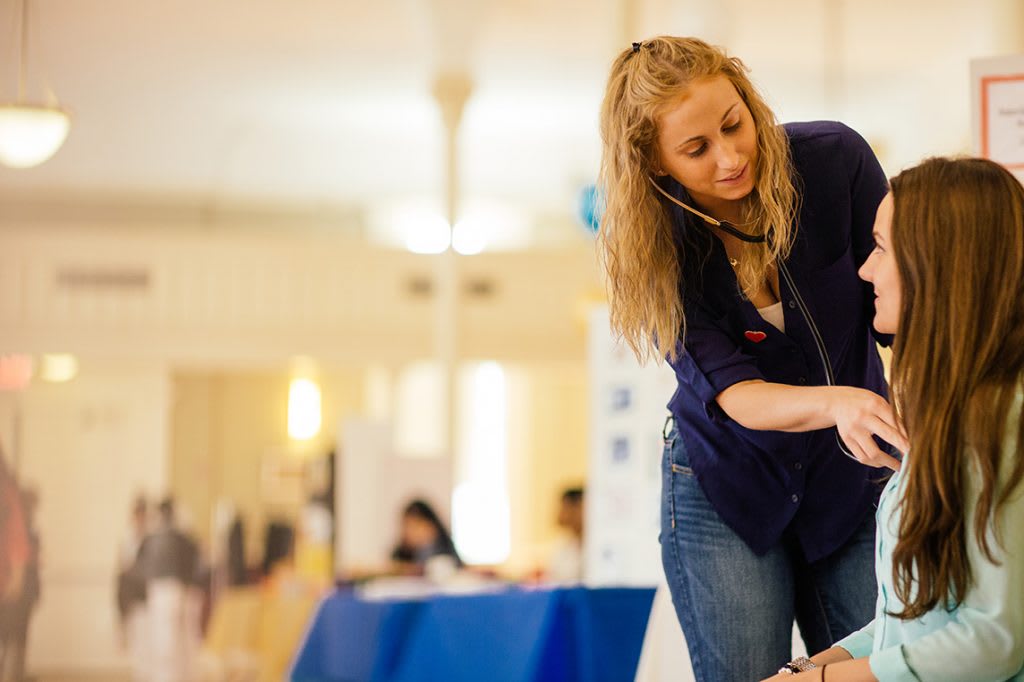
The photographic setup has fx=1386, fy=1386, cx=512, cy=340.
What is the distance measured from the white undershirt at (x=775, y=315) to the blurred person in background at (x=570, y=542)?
22.9 feet

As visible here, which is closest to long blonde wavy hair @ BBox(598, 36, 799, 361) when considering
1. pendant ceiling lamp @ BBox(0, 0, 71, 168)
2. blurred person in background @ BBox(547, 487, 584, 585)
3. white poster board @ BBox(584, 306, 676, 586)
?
white poster board @ BBox(584, 306, 676, 586)

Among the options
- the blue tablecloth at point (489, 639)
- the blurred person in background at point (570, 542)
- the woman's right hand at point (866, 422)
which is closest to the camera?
the woman's right hand at point (866, 422)

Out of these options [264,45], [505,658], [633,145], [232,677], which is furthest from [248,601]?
[633,145]

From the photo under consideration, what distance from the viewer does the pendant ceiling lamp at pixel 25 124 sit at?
5.02m

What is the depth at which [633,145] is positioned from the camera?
2.06 metres

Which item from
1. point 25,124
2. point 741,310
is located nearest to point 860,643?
point 741,310

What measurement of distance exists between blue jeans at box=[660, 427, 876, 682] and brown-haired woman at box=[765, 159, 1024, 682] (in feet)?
1.18

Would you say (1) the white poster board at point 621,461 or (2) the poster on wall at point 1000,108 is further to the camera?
(1) the white poster board at point 621,461

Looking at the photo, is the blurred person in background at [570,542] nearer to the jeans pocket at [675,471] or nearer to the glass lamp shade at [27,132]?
the glass lamp shade at [27,132]

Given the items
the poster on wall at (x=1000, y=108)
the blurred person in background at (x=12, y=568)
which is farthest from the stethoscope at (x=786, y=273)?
the blurred person in background at (x=12, y=568)

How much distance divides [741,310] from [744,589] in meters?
0.42

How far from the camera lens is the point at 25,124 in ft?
19.1

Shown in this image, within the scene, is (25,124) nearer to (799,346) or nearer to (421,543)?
(421,543)

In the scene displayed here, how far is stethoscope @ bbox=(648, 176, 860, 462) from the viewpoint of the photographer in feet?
6.66
